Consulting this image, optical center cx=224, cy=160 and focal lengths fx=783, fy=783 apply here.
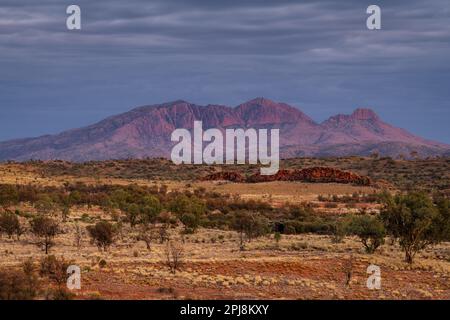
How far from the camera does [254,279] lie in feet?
99.0

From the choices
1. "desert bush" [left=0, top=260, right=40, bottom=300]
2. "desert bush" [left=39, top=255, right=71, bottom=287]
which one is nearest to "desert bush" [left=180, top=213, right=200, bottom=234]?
"desert bush" [left=39, top=255, right=71, bottom=287]

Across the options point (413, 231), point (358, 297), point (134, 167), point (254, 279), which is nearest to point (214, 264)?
point (254, 279)

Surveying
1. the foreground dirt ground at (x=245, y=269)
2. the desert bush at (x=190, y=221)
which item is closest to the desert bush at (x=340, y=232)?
the foreground dirt ground at (x=245, y=269)

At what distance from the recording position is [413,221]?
37312 mm

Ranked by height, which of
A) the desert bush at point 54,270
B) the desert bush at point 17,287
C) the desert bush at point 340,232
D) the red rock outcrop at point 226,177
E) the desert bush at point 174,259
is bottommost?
the red rock outcrop at point 226,177

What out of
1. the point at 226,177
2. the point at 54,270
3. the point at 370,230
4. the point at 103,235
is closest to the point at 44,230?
the point at 103,235

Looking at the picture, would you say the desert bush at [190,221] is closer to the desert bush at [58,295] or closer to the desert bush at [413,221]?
the desert bush at [413,221]

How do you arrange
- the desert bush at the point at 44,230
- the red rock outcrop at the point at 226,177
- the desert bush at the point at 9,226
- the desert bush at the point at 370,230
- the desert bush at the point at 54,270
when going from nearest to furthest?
the desert bush at the point at 54,270 → the desert bush at the point at 370,230 → the desert bush at the point at 44,230 → the desert bush at the point at 9,226 → the red rock outcrop at the point at 226,177

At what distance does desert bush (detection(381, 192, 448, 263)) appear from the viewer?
121 ft

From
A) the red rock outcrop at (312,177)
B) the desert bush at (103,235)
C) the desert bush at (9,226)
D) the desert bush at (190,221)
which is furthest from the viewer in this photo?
the red rock outcrop at (312,177)

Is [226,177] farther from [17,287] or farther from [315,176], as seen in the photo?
[17,287]

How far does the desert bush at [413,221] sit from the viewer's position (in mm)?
36875
